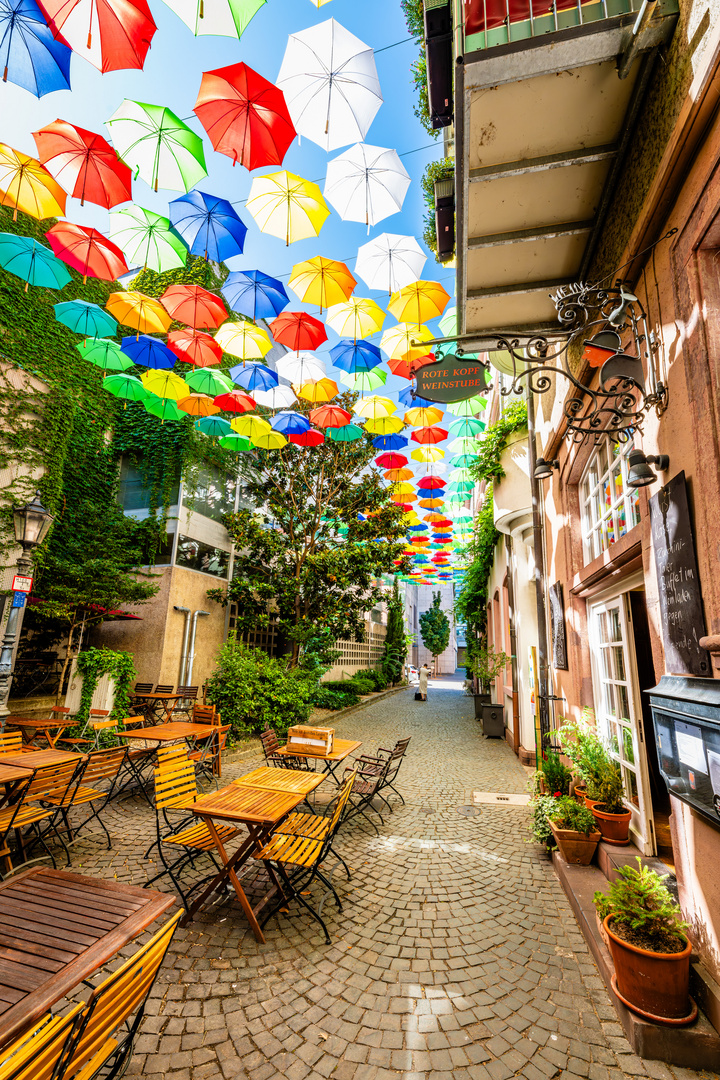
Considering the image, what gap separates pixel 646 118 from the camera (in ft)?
10.1

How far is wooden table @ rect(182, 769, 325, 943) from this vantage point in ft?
10.6

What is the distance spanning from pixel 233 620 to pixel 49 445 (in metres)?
6.47

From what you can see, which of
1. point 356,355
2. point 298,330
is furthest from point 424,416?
point 298,330

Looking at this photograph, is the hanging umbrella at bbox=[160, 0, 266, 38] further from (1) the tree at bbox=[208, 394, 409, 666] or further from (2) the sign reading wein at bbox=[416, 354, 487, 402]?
(1) the tree at bbox=[208, 394, 409, 666]

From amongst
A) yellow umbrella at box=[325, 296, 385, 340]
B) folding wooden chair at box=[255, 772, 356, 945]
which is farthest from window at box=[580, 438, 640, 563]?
yellow umbrella at box=[325, 296, 385, 340]

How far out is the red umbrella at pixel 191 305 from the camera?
6746 millimetres

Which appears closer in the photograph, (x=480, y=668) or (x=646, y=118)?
(x=646, y=118)

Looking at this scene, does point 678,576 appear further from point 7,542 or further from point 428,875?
point 7,542

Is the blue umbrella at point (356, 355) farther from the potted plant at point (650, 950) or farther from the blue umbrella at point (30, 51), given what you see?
the potted plant at point (650, 950)

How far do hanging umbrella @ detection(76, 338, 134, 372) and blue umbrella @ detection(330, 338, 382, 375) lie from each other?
361 centimetres

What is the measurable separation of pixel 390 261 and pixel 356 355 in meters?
1.59

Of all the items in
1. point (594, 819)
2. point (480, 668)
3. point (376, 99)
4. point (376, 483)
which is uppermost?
point (376, 99)

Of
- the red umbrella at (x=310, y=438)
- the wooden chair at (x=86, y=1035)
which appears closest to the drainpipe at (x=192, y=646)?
the red umbrella at (x=310, y=438)

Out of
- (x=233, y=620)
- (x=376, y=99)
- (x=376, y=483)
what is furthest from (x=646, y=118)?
(x=233, y=620)
